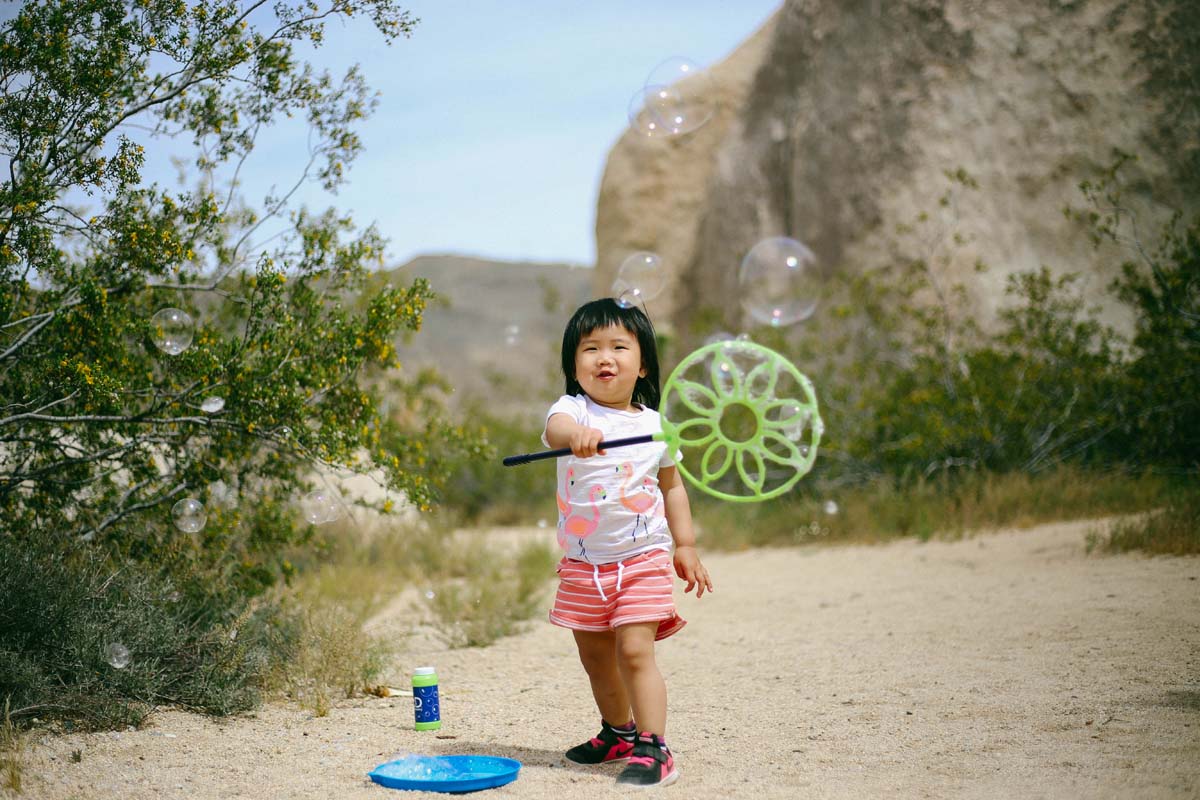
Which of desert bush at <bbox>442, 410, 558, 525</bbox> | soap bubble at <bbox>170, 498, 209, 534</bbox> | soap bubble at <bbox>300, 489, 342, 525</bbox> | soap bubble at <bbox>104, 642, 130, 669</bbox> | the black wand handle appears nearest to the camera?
the black wand handle

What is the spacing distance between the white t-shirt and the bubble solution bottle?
0.95 metres

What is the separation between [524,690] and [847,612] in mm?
2624

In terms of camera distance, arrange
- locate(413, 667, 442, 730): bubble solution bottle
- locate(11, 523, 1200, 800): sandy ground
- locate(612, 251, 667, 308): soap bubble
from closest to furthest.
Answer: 1. locate(11, 523, 1200, 800): sandy ground
2. locate(413, 667, 442, 730): bubble solution bottle
3. locate(612, 251, 667, 308): soap bubble

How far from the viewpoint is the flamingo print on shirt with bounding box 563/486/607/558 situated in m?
3.73

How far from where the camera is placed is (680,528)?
389 cm

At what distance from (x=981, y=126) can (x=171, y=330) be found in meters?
10.8

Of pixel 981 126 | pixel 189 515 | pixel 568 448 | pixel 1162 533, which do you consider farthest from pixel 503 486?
pixel 568 448

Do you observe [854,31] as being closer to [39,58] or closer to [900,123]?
[900,123]

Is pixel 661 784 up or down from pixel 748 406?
down

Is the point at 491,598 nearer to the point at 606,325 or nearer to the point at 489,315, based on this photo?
the point at 606,325

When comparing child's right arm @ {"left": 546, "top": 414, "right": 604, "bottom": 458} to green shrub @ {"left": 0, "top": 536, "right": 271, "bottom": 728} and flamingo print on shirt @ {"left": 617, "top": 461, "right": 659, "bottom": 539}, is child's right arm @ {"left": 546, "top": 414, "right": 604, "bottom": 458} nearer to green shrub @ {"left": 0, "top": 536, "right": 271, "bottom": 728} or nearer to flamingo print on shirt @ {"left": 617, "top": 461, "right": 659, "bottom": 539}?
flamingo print on shirt @ {"left": 617, "top": 461, "right": 659, "bottom": 539}

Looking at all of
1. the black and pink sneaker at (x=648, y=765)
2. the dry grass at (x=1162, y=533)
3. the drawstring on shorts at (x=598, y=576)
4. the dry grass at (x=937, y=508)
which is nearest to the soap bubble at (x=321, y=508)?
the drawstring on shorts at (x=598, y=576)

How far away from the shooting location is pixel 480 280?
66.8 metres

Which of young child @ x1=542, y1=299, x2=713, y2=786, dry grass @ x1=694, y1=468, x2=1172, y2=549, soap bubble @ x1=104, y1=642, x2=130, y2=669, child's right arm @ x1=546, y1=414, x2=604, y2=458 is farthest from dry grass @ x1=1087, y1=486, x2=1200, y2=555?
soap bubble @ x1=104, y1=642, x2=130, y2=669
